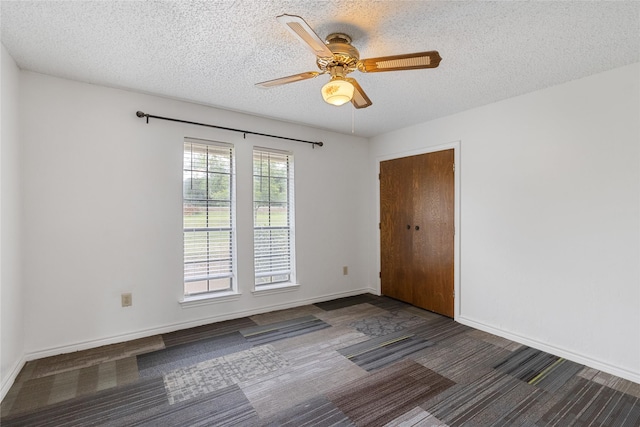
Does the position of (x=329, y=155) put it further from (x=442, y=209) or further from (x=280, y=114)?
(x=442, y=209)

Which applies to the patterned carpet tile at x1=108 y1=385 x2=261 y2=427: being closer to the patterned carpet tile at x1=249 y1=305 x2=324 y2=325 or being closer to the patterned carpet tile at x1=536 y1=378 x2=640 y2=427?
the patterned carpet tile at x1=249 y1=305 x2=324 y2=325

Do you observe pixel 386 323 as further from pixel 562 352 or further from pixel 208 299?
pixel 208 299

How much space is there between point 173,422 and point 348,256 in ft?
→ 10.2

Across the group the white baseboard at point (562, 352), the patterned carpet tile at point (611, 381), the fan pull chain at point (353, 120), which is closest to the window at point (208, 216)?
the fan pull chain at point (353, 120)

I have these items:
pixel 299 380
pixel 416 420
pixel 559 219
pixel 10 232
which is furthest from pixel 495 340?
pixel 10 232

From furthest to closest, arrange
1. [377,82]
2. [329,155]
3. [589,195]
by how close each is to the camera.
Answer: [329,155]
[377,82]
[589,195]

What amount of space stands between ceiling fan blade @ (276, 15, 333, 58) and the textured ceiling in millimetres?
232

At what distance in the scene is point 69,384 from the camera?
2.22 metres

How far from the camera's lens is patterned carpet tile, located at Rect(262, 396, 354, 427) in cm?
183

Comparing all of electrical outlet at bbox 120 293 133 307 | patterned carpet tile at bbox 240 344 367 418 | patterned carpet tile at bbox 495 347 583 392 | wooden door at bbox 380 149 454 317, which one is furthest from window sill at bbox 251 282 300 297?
patterned carpet tile at bbox 495 347 583 392

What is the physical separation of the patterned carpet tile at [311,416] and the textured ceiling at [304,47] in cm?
246

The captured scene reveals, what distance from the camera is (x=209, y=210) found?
11.3ft

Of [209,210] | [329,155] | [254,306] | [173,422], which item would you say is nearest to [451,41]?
[329,155]

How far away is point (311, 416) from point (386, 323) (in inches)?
68.2
